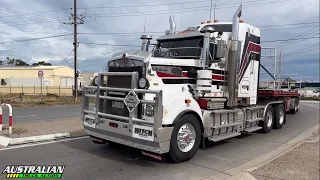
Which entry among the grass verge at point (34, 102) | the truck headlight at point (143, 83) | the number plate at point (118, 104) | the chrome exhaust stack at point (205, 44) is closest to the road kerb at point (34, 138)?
the number plate at point (118, 104)

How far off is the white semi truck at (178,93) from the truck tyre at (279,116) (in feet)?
7.85

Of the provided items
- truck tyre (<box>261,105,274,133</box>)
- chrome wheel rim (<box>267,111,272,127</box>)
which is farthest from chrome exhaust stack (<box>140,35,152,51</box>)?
chrome wheel rim (<box>267,111,272,127</box>)

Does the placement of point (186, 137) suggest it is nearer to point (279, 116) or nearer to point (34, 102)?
point (279, 116)

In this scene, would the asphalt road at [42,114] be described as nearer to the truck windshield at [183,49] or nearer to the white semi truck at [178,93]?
the white semi truck at [178,93]

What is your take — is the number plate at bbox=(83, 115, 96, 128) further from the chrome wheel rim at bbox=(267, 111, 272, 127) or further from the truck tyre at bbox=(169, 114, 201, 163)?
the chrome wheel rim at bbox=(267, 111, 272, 127)

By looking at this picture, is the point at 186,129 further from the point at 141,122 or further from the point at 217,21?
the point at 217,21

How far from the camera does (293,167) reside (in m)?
5.99

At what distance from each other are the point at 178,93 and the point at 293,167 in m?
2.87

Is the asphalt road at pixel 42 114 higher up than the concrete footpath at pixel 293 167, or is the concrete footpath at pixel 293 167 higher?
the concrete footpath at pixel 293 167

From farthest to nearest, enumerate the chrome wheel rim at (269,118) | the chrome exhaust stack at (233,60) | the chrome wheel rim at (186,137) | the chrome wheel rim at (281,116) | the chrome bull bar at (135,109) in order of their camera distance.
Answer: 1. the chrome wheel rim at (281,116)
2. the chrome wheel rim at (269,118)
3. the chrome exhaust stack at (233,60)
4. the chrome wheel rim at (186,137)
5. the chrome bull bar at (135,109)

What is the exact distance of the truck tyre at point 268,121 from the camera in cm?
1023

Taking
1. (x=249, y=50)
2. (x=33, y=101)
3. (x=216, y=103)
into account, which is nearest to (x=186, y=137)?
(x=216, y=103)

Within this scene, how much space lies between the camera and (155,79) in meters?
6.16

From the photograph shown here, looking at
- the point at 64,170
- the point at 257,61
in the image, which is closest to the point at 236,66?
the point at 257,61
